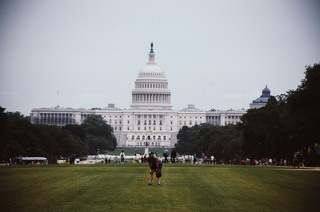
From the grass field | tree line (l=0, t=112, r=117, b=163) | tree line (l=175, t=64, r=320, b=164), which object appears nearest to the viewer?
the grass field

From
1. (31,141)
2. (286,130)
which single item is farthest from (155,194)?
(31,141)

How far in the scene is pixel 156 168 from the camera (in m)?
38.2

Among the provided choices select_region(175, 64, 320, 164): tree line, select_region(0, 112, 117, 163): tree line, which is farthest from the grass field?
select_region(0, 112, 117, 163): tree line

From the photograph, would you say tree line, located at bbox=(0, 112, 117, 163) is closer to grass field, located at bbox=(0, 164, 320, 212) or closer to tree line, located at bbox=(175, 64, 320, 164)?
tree line, located at bbox=(175, 64, 320, 164)

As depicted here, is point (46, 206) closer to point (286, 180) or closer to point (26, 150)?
point (286, 180)

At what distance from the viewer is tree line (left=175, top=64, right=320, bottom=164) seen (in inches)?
2736

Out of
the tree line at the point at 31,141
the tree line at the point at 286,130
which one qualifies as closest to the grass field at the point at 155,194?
the tree line at the point at 286,130

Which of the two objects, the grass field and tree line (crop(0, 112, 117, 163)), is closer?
the grass field

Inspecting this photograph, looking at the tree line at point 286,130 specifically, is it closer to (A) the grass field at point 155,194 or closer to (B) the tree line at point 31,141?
(B) the tree line at point 31,141

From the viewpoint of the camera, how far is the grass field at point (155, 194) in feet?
96.4

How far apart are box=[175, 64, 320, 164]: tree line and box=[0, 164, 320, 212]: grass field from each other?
27.0 metres

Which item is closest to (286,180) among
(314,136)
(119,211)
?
(119,211)

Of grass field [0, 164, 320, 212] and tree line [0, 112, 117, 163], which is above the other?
tree line [0, 112, 117, 163]

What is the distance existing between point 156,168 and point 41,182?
5.60 metres
